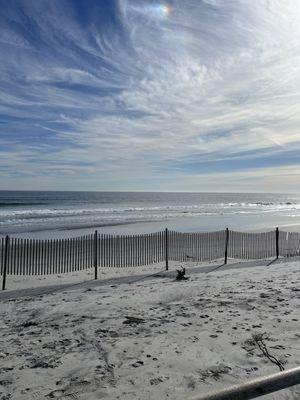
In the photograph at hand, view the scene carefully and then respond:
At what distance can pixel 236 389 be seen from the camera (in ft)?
8.11

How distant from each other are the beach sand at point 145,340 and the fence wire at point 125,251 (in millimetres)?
4295

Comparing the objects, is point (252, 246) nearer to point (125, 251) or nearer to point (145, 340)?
point (125, 251)

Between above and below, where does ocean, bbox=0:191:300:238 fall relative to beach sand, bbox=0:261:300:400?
below

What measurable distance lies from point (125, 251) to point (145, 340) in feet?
33.7

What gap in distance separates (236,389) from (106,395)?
2.43 meters

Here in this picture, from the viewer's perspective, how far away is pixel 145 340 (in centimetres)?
622

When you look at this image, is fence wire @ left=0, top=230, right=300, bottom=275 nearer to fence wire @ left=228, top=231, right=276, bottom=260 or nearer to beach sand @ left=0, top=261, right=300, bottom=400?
fence wire @ left=228, top=231, right=276, bottom=260

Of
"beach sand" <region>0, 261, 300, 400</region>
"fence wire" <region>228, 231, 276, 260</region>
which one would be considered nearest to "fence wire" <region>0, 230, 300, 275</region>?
"fence wire" <region>228, 231, 276, 260</region>

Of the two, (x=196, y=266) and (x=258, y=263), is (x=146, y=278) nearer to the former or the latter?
(x=196, y=266)

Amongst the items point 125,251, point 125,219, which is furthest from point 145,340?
point 125,219

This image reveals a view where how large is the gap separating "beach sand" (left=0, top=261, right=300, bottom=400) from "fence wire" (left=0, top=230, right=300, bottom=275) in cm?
429

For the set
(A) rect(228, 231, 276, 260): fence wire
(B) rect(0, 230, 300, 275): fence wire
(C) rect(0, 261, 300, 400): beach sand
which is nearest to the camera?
(C) rect(0, 261, 300, 400): beach sand

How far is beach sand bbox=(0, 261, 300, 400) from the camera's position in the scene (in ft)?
15.4

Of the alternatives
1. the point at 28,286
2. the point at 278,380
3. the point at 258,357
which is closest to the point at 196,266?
the point at 28,286
